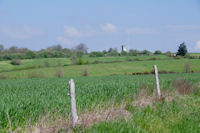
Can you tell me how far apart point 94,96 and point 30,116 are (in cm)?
365

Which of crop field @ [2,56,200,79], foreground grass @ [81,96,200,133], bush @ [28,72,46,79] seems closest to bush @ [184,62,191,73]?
crop field @ [2,56,200,79]

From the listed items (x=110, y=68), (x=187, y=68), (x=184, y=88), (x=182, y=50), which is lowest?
(x=187, y=68)

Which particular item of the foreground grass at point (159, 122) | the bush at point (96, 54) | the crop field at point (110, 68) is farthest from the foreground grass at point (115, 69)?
the foreground grass at point (159, 122)

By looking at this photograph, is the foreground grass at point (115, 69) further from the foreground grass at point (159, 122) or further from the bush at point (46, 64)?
the foreground grass at point (159, 122)

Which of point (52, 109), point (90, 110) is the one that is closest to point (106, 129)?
Answer: point (52, 109)

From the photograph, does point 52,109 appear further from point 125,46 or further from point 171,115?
point 125,46

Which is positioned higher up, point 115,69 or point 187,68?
point 187,68

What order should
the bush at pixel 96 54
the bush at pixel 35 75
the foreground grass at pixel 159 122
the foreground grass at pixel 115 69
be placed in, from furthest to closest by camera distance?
the bush at pixel 96 54
the foreground grass at pixel 115 69
the bush at pixel 35 75
the foreground grass at pixel 159 122

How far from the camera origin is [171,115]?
291 inches

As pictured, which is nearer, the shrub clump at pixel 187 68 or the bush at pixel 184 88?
the bush at pixel 184 88

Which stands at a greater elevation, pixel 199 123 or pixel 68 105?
Answer: pixel 68 105

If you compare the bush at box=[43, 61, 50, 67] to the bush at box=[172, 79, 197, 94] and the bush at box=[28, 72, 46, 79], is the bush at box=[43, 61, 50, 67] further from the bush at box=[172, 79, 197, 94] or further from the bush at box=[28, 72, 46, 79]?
the bush at box=[172, 79, 197, 94]

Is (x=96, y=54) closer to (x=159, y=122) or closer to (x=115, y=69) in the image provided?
(x=115, y=69)

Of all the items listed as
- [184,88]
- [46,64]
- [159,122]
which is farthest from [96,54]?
[159,122]
